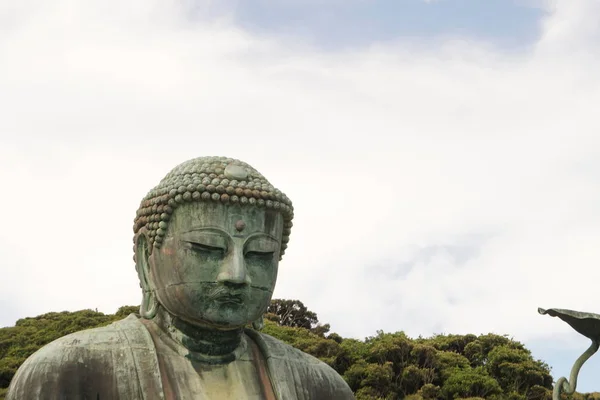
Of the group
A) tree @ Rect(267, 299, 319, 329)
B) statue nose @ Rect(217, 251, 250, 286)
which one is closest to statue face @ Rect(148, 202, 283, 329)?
statue nose @ Rect(217, 251, 250, 286)

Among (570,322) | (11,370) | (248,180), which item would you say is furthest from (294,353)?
(11,370)

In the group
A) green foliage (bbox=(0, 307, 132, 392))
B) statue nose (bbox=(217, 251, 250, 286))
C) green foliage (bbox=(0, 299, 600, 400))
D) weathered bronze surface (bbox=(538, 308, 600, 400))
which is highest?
green foliage (bbox=(0, 307, 132, 392))

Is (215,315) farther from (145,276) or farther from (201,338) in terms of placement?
(145,276)

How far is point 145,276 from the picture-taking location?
8.43 m

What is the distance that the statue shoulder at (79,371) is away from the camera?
25.2ft

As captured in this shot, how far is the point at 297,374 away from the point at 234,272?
1227mm

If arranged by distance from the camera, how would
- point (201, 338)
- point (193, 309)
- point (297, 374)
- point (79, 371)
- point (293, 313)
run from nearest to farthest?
1. point (79, 371)
2. point (193, 309)
3. point (201, 338)
4. point (297, 374)
5. point (293, 313)

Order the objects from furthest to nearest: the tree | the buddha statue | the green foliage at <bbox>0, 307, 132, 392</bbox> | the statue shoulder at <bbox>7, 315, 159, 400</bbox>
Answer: the tree < the green foliage at <bbox>0, 307, 132, 392</bbox> < the buddha statue < the statue shoulder at <bbox>7, 315, 159, 400</bbox>

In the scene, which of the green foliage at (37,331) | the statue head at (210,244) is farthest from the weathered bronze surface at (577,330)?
the green foliage at (37,331)

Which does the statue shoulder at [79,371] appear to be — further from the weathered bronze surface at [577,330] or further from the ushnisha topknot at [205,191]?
the weathered bronze surface at [577,330]

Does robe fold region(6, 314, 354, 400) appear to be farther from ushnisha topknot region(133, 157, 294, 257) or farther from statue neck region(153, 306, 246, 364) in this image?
ushnisha topknot region(133, 157, 294, 257)

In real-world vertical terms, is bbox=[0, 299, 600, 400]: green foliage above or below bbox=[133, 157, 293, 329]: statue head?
above

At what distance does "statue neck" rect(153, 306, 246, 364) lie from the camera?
820 cm

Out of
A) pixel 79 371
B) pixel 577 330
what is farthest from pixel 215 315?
pixel 577 330
